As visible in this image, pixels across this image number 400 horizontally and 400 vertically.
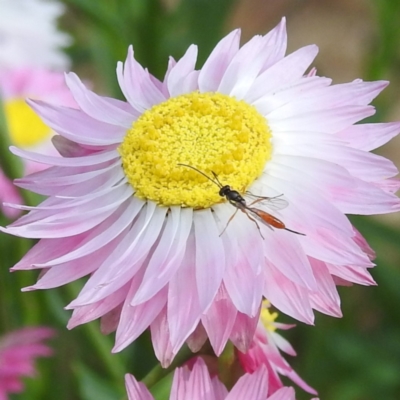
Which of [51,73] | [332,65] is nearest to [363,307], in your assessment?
[51,73]

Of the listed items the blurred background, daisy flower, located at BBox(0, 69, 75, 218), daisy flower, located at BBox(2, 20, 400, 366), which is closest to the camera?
daisy flower, located at BBox(2, 20, 400, 366)

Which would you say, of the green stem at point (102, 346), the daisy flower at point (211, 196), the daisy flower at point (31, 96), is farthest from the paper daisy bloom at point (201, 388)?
the daisy flower at point (31, 96)

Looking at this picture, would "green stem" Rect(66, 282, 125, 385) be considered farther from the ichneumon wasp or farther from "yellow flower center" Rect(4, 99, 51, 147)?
"yellow flower center" Rect(4, 99, 51, 147)

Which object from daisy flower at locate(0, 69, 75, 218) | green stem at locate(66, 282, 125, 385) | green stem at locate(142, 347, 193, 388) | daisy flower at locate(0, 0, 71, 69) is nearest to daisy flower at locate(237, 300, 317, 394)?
green stem at locate(142, 347, 193, 388)

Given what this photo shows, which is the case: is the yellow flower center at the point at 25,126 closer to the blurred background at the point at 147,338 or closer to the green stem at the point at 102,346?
the blurred background at the point at 147,338

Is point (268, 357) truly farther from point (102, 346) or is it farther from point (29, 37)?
point (29, 37)
